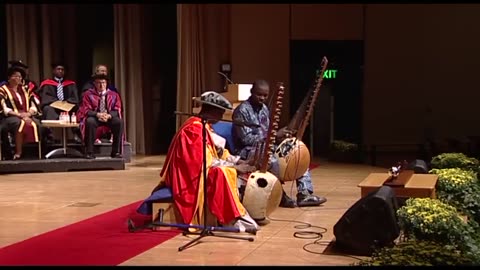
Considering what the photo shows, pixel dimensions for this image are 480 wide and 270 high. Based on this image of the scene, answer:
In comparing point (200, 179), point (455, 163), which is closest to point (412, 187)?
point (200, 179)

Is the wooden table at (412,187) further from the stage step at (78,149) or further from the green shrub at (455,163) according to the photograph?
the stage step at (78,149)

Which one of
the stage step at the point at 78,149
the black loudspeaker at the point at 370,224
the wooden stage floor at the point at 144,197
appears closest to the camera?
the black loudspeaker at the point at 370,224

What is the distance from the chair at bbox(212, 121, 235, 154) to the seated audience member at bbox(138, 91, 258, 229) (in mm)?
860

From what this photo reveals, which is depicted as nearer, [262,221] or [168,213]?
[168,213]

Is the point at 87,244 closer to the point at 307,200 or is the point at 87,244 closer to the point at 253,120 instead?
the point at 253,120

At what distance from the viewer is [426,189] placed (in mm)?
4789

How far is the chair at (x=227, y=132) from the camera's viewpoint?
6184 mm

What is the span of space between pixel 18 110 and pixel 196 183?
551 cm

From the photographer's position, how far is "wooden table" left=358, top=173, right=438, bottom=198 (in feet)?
15.8

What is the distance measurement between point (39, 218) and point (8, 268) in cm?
205

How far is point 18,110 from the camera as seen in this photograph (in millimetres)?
9734

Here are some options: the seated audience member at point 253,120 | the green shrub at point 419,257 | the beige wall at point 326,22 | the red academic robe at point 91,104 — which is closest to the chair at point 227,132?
the seated audience member at point 253,120

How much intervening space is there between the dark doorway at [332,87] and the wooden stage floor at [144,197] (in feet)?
7.04

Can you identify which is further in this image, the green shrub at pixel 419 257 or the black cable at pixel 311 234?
the black cable at pixel 311 234
